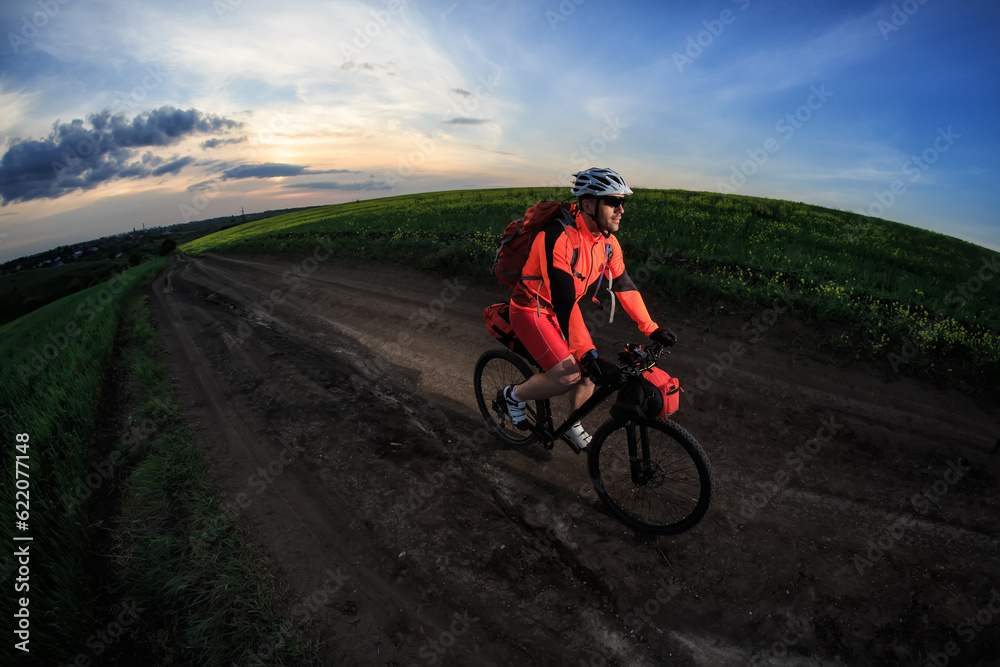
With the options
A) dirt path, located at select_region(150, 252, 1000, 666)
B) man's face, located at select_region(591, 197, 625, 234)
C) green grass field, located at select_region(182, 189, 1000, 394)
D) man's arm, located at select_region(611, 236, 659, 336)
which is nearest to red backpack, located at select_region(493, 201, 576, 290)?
man's face, located at select_region(591, 197, 625, 234)

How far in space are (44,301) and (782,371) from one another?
283ft

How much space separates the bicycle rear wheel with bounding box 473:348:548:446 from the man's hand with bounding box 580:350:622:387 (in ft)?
3.42

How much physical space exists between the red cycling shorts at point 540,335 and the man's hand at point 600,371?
302mm

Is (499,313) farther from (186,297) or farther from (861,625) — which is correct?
(186,297)

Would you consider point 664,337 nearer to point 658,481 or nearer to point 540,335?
Answer: point 540,335

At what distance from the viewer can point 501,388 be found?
15.4ft

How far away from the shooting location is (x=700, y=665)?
2416 mm

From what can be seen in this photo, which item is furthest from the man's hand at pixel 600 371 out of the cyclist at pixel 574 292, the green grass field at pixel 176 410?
the green grass field at pixel 176 410

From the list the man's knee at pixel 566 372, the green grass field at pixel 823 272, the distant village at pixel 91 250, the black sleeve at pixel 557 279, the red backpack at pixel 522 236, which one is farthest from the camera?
the distant village at pixel 91 250

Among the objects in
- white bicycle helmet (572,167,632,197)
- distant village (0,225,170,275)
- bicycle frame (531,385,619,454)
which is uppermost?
distant village (0,225,170,275)

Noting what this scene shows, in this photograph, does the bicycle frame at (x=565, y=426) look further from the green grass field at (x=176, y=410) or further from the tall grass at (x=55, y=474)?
the tall grass at (x=55, y=474)

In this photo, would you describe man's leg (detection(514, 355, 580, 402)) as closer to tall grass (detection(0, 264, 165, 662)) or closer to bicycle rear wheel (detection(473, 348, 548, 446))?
bicycle rear wheel (detection(473, 348, 548, 446))

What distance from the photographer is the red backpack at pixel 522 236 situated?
11.0ft

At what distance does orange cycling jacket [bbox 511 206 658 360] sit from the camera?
3.21 metres
